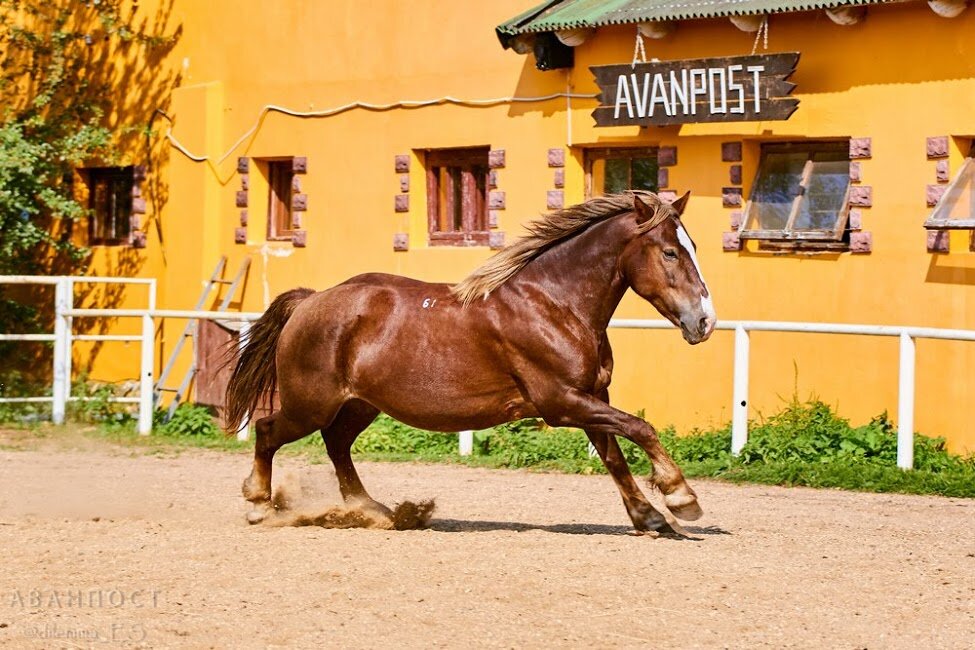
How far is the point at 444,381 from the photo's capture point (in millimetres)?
9102

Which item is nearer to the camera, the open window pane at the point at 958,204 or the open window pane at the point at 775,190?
the open window pane at the point at 958,204

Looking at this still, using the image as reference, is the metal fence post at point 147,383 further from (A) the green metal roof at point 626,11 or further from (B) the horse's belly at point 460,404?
(B) the horse's belly at point 460,404

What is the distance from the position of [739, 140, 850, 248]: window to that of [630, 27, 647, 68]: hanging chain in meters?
1.45

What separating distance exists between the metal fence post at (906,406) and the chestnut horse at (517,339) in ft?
12.0

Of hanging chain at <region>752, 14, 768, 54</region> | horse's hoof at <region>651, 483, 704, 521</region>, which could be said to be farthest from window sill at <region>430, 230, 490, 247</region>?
horse's hoof at <region>651, 483, 704, 521</region>

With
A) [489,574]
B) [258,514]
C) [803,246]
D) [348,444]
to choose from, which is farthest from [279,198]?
[489,574]

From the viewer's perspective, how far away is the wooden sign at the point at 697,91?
1355 cm

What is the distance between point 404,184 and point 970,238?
6338mm

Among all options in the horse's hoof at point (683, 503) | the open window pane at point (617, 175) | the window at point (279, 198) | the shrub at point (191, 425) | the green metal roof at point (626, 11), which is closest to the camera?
the horse's hoof at point (683, 503)

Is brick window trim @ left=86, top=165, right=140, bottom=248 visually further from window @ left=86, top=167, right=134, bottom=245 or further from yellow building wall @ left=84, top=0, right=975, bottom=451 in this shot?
yellow building wall @ left=84, top=0, right=975, bottom=451

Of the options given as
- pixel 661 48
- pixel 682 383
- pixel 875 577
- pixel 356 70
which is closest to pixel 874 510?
pixel 875 577

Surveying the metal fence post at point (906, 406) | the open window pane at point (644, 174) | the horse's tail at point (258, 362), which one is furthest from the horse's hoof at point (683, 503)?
the open window pane at point (644, 174)

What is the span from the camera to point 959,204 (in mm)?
12805

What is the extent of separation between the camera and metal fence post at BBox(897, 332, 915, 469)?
39.0 feet
